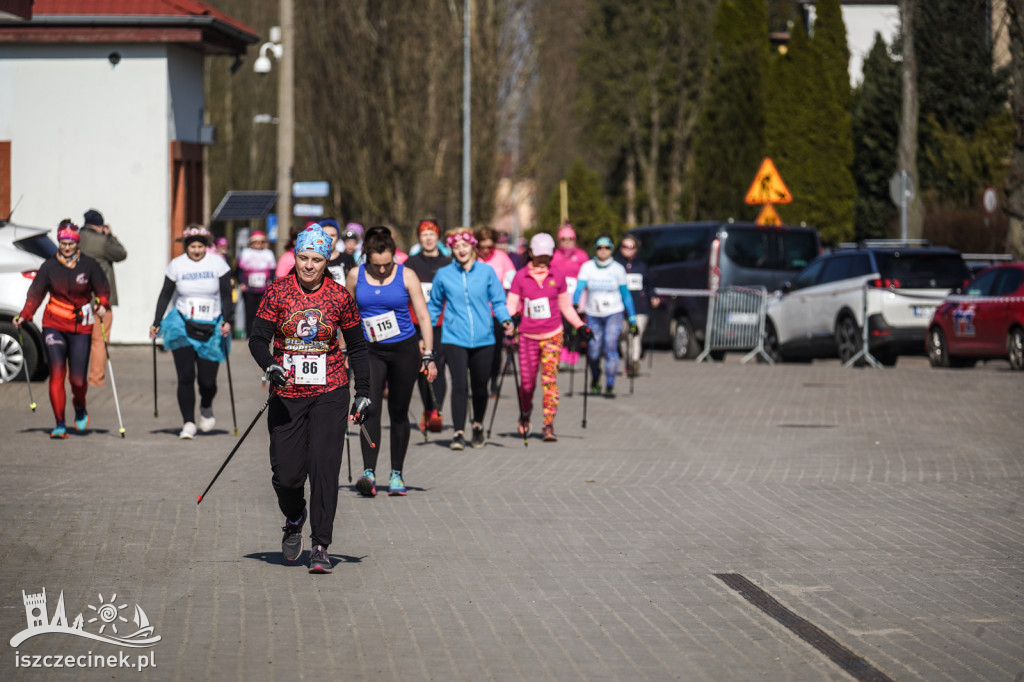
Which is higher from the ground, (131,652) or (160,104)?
(160,104)

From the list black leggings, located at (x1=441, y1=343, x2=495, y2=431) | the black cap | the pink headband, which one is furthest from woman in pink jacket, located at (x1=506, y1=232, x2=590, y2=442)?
the black cap

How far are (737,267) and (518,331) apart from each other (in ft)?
42.9

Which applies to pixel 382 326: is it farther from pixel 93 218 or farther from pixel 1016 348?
pixel 1016 348

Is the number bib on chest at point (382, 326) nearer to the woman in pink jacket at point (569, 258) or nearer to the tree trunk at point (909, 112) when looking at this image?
the woman in pink jacket at point (569, 258)

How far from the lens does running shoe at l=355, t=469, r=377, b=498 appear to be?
1130cm

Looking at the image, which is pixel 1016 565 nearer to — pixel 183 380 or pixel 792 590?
pixel 792 590

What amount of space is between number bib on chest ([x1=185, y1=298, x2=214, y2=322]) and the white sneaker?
3.36 feet

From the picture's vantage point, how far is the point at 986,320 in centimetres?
2338

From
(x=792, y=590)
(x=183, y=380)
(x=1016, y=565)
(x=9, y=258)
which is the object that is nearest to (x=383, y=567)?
(x=792, y=590)

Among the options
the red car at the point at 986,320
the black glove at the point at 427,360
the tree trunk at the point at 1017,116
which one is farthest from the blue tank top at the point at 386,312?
the tree trunk at the point at 1017,116

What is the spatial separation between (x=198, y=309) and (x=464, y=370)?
2526mm

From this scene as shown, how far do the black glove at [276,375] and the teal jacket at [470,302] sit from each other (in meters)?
5.35

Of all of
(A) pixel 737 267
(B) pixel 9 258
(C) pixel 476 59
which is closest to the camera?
(B) pixel 9 258

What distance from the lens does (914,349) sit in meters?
25.4
